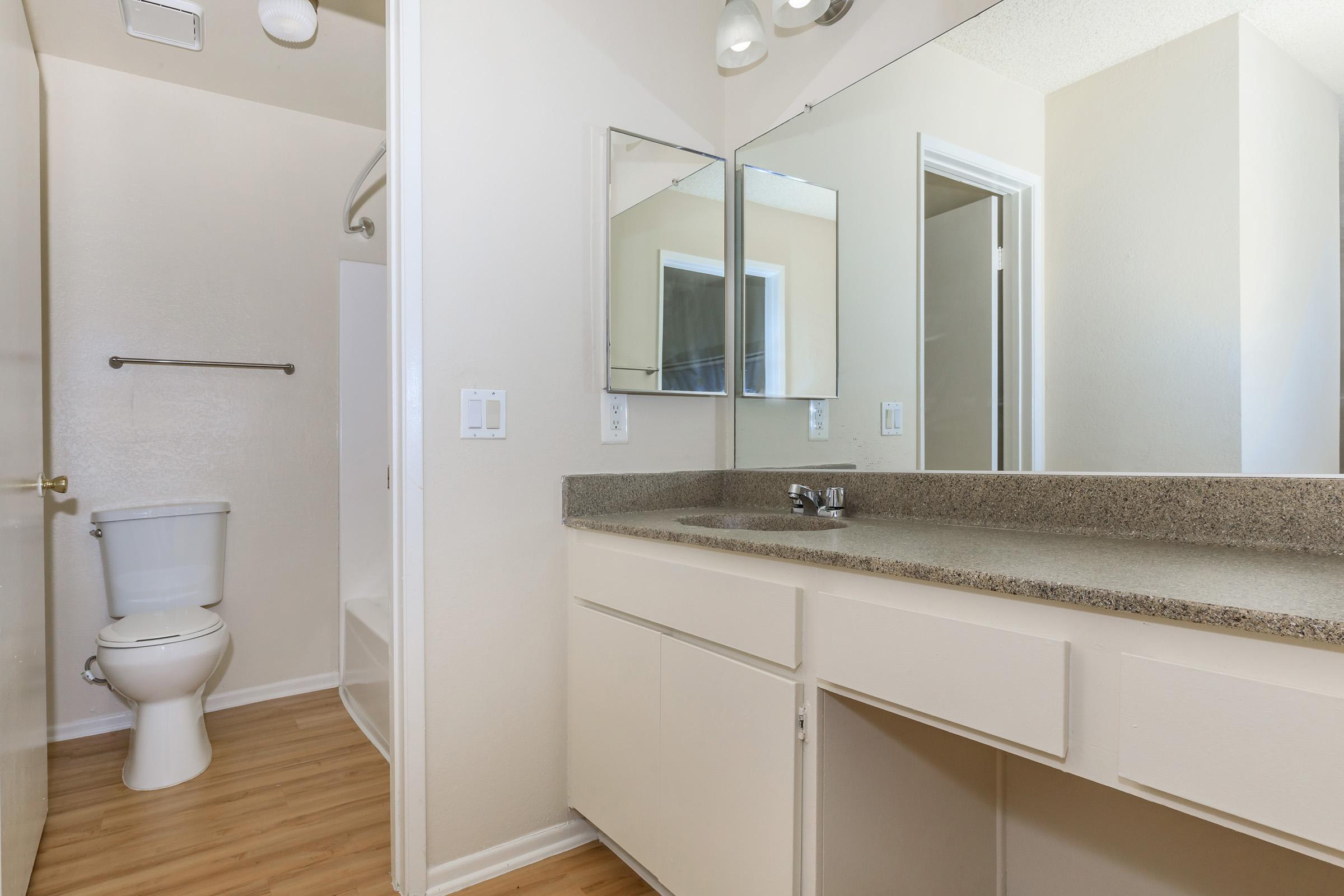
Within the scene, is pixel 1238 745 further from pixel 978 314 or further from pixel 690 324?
pixel 690 324

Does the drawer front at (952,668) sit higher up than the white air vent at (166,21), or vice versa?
the white air vent at (166,21)

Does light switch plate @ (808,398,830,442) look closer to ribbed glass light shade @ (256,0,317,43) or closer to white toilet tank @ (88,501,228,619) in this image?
ribbed glass light shade @ (256,0,317,43)

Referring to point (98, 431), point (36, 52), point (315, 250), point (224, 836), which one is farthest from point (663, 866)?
point (36, 52)

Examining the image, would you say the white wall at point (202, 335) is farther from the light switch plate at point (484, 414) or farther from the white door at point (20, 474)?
the light switch plate at point (484, 414)

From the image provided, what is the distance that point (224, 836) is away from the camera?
177 cm

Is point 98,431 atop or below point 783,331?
below

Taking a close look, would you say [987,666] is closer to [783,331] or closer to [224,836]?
[783,331]

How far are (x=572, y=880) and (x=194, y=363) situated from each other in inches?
88.3

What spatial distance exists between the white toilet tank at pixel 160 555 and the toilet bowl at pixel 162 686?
0.25 m

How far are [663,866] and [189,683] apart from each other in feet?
5.21

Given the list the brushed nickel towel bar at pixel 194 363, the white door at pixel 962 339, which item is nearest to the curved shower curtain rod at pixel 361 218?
the brushed nickel towel bar at pixel 194 363

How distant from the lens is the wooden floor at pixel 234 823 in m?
1.59

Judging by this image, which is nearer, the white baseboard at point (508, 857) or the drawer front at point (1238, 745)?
the drawer front at point (1238, 745)

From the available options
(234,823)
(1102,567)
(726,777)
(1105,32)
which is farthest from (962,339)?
(234,823)
